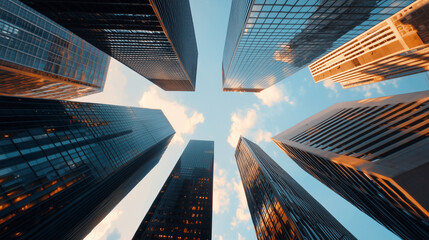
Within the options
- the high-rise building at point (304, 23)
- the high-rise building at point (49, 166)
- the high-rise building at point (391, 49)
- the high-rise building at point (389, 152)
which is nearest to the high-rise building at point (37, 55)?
the high-rise building at point (49, 166)

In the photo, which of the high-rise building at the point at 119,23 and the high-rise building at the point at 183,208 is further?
the high-rise building at the point at 183,208

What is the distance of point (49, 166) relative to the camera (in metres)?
30.1

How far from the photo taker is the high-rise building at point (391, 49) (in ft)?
97.6

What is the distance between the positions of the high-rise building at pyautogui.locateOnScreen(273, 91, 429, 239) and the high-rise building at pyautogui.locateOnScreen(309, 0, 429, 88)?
51.1ft

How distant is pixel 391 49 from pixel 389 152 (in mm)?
37718

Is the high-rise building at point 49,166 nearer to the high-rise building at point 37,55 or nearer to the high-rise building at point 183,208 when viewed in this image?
the high-rise building at point 37,55

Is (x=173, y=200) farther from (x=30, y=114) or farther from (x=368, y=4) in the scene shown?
(x=368, y=4)

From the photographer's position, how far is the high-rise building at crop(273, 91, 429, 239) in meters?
14.6

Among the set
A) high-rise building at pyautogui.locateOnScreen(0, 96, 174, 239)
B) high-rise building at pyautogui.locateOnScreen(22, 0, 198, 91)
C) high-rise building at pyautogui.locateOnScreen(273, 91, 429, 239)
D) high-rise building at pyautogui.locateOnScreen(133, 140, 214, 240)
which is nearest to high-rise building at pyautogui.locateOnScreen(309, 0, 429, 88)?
high-rise building at pyautogui.locateOnScreen(273, 91, 429, 239)

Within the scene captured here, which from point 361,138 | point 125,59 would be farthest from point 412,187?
point 125,59

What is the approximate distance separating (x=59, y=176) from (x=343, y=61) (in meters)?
98.2

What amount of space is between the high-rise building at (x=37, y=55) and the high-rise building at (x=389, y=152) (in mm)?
85199

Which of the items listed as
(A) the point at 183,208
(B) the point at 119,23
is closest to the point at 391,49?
(B) the point at 119,23

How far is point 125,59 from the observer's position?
69000 millimetres
